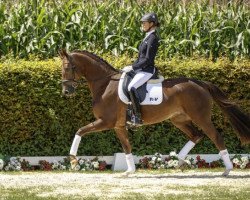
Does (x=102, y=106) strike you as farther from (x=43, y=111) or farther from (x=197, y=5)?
(x=197, y=5)

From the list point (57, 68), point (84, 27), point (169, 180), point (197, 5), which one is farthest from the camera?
point (197, 5)

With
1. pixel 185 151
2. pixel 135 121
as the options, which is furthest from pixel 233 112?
pixel 135 121

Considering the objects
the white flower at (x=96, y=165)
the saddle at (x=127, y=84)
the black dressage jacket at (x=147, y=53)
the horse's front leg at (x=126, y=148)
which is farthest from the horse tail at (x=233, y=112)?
the white flower at (x=96, y=165)

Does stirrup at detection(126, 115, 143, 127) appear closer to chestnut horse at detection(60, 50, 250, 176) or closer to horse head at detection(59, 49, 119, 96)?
chestnut horse at detection(60, 50, 250, 176)

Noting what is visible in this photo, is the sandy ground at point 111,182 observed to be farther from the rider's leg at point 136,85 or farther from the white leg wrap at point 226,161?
the rider's leg at point 136,85

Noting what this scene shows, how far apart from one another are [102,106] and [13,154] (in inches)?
98.5

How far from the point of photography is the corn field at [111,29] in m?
16.2

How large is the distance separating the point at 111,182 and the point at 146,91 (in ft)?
5.32

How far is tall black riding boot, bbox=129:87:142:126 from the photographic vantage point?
41.4ft

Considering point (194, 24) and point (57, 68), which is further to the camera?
point (194, 24)

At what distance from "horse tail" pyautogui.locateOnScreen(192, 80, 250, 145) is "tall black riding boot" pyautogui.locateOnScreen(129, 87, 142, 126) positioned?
3.78 feet

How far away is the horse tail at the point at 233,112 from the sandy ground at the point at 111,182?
28.3 inches

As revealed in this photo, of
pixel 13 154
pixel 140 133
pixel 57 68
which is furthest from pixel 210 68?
pixel 13 154

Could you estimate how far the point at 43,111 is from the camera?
14430 mm
